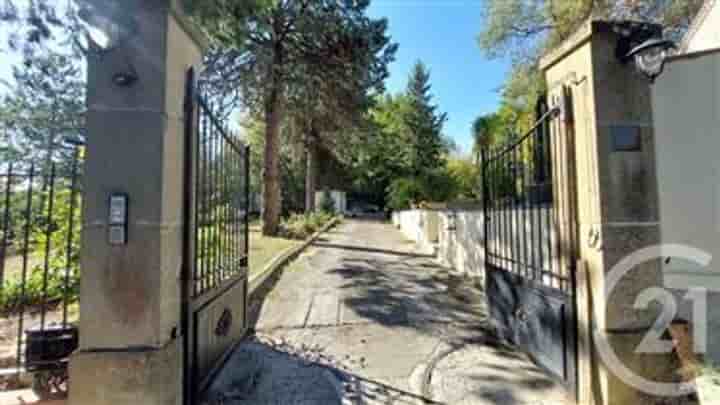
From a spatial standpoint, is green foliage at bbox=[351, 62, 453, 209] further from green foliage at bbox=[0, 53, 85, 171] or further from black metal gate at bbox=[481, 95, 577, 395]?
black metal gate at bbox=[481, 95, 577, 395]

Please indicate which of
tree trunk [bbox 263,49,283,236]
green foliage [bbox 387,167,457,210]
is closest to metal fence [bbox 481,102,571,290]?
tree trunk [bbox 263,49,283,236]

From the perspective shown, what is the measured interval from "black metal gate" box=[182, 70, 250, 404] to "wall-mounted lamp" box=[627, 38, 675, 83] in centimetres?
307

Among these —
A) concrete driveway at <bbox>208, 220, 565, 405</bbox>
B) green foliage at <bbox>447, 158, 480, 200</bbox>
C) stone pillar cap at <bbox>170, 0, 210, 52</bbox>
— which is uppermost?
green foliage at <bbox>447, 158, 480, 200</bbox>

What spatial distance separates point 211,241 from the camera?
3555 mm

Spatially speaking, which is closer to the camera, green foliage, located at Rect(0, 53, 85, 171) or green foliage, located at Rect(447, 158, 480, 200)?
green foliage, located at Rect(0, 53, 85, 171)

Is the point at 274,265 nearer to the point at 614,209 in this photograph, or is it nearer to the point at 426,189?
the point at 614,209

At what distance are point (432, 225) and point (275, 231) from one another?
5324 mm

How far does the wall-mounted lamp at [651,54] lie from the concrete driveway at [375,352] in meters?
2.46

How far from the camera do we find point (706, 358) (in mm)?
2613

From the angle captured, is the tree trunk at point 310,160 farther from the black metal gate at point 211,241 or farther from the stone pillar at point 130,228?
the stone pillar at point 130,228

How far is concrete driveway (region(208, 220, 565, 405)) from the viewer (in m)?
3.05

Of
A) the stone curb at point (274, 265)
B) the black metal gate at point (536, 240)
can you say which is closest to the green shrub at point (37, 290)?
the stone curb at point (274, 265)

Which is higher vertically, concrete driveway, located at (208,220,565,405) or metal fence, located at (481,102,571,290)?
metal fence, located at (481,102,571,290)

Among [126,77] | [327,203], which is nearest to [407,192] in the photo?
[327,203]
